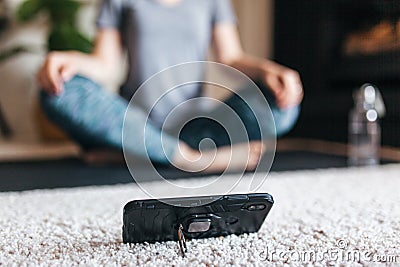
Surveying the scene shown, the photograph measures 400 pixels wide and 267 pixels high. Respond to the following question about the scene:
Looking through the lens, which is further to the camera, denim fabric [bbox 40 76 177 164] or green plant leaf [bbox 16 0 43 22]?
green plant leaf [bbox 16 0 43 22]

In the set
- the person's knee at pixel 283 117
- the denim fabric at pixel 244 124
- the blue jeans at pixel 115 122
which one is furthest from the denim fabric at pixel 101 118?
the person's knee at pixel 283 117

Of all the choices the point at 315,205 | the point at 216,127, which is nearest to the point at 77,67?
the point at 216,127

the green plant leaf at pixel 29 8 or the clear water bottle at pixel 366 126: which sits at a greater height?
the green plant leaf at pixel 29 8

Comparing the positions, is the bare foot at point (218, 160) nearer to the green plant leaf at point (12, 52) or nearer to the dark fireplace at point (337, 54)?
the dark fireplace at point (337, 54)

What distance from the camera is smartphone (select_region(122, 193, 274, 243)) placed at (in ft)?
1.85

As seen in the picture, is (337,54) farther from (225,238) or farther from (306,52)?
(225,238)

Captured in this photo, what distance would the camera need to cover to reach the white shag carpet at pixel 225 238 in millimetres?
558

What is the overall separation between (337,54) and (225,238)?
1.70 meters

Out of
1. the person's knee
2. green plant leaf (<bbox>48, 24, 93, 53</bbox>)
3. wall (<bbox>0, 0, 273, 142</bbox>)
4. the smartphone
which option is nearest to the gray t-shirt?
the person's knee

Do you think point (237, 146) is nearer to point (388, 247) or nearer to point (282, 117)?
point (282, 117)

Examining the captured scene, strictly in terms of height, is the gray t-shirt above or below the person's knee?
above

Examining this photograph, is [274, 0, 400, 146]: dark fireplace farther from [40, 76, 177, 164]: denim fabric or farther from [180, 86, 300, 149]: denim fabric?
[40, 76, 177, 164]: denim fabric

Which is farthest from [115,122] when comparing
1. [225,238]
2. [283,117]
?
[225,238]

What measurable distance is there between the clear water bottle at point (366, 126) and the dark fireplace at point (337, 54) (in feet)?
0.25
